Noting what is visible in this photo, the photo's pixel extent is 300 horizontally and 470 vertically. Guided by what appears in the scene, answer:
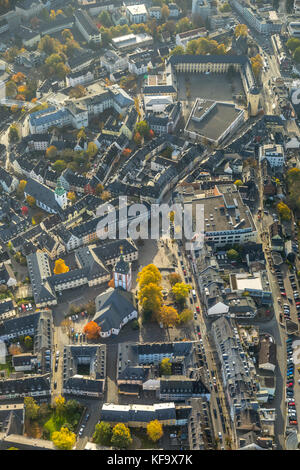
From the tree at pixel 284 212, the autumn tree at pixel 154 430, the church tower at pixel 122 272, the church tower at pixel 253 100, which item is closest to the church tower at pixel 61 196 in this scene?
the church tower at pixel 122 272

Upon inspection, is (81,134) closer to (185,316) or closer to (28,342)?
(185,316)

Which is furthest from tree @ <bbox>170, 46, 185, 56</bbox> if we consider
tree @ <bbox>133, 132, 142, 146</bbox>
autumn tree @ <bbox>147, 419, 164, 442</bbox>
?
autumn tree @ <bbox>147, 419, 164, 442</bbox>

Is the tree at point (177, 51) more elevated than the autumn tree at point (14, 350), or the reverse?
the tree at point (177, 51)

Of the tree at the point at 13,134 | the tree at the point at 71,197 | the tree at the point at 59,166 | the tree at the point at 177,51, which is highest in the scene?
the tree at the point at 177,51

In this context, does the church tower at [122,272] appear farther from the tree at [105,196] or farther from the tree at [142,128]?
the tree at [142,128]

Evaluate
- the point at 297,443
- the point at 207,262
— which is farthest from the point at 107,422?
the point at 207,262

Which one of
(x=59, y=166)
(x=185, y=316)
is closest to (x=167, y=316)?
(x=185, y=316)
